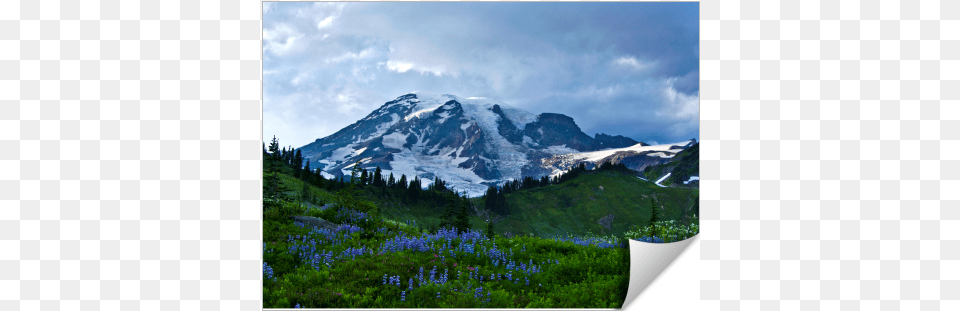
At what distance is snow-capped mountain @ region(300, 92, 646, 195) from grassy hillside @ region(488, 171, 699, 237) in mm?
556

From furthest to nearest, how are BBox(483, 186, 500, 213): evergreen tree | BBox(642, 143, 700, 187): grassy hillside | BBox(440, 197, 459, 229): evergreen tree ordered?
1. BBox(483, 186, 500, 213): evergreen tree
2. BBox(642, 143, 700, 187): grassy hillside
3. BBox(440, 197, 459, 229): evergreen tree

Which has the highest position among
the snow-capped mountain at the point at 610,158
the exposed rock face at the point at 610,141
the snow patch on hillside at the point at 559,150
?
the exposed rock face at the point at 610,141

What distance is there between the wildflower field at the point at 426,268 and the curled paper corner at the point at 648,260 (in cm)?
15

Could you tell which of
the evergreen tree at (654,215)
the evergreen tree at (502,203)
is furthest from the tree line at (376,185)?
the evergreen tree at (654,215)

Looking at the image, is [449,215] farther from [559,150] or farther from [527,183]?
[559,150]

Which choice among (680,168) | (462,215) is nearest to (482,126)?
(462,215)

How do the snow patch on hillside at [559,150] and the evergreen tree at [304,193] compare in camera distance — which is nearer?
the evergreen tree at [304,193]

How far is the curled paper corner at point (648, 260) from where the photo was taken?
6.57 m

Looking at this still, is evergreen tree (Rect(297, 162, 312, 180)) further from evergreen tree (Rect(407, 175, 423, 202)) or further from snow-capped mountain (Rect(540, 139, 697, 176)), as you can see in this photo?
snow-capped mountain (Rect(540, 139, 697, 176))

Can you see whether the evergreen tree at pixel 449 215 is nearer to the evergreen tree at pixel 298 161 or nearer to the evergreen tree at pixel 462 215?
the evergreen tree at pixel 462 215

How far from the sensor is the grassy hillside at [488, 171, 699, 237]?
7438mm

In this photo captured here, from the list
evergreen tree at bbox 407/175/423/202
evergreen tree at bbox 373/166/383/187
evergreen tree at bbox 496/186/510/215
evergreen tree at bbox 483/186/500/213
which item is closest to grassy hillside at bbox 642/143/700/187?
evergreen tree at bbox 496/186/510/215
